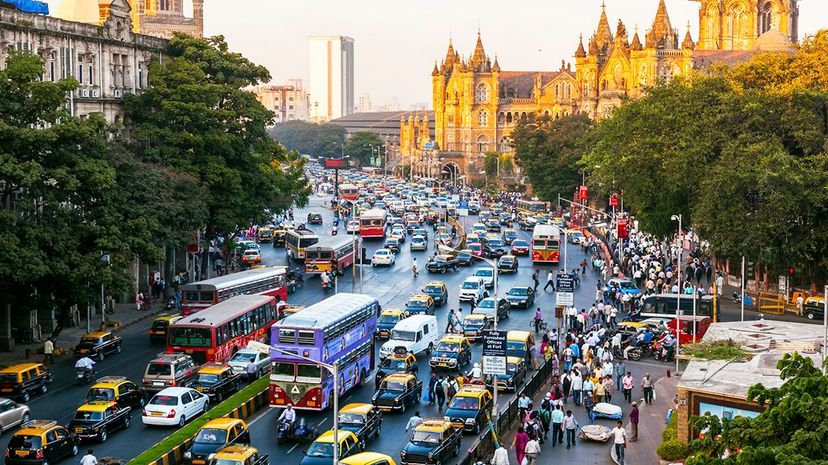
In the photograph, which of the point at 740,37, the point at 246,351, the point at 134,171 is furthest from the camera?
the point at 740,37

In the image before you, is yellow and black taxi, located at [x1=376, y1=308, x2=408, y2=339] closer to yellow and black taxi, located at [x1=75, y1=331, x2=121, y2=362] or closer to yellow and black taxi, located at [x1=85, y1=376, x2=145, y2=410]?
yellow and black taxi, located at [x1=75, y1=331, x2=121, y2=362]

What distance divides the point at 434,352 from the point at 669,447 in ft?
52.4

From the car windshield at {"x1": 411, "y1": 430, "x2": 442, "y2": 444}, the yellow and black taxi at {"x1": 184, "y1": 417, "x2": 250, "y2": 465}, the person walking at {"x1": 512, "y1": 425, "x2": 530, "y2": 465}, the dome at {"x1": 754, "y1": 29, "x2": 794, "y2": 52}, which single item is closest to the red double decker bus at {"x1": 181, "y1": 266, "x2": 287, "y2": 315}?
the yellow and black taxi at {"x1": 184, "y1": 417, "x2": 250, "y2": 465}

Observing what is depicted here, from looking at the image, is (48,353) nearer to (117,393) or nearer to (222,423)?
(117,393)

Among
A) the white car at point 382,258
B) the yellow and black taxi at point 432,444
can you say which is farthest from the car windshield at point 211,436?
the white car at point 382,258

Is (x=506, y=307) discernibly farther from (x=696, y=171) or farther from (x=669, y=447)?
(x=669, y=447)

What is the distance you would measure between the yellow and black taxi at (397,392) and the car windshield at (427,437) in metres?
5.84

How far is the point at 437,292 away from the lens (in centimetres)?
6588

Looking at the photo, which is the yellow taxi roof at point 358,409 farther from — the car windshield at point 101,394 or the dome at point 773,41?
the dome at point 773,41

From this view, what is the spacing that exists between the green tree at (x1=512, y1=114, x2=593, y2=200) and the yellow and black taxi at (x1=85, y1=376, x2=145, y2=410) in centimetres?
7177

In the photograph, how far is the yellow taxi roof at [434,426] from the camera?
3557cm

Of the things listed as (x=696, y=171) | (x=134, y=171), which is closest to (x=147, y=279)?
(x=134, y=171)

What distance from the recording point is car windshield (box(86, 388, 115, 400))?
39219mm

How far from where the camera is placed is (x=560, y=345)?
2152 inches
